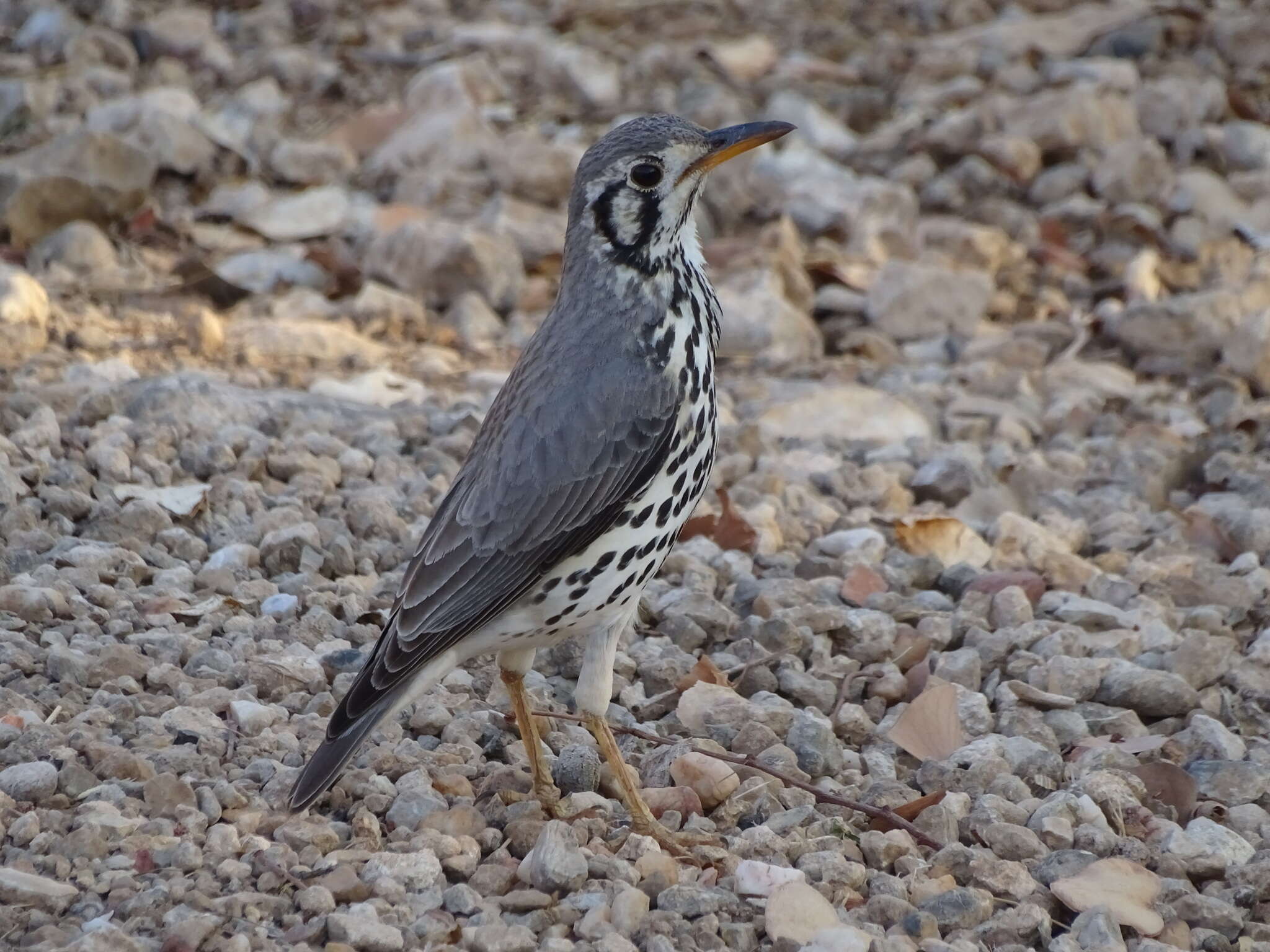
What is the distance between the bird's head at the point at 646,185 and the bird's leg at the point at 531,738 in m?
1.20

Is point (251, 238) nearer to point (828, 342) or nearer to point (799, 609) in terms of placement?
point (828, 342)

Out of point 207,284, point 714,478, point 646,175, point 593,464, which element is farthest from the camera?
point 207,284

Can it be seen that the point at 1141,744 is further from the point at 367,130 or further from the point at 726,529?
the point at 367,130

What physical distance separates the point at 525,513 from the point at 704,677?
36.5 inches

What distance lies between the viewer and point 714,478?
22.5ft

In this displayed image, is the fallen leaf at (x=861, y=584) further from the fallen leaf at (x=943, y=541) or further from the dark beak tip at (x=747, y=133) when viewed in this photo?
the dark beak tip at (x=747, y=133)

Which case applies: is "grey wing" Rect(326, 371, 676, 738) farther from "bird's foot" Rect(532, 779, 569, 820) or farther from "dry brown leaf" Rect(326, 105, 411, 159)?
"dry brown leaf" Rect(326, 105, 411, 159)

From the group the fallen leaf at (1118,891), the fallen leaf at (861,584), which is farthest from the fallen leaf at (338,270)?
the fallen leaf at (1118,891)

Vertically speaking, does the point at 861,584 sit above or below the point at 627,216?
below

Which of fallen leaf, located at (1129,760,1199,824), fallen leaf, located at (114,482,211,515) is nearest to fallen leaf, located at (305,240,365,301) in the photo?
fallen leaf, located at (114,482,211,515)

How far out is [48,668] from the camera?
4.82 m

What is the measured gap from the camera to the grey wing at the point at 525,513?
15.0ft

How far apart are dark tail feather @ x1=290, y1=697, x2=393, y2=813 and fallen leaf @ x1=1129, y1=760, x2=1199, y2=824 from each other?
7.11ft

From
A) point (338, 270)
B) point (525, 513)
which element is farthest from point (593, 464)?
point (338, 270)
